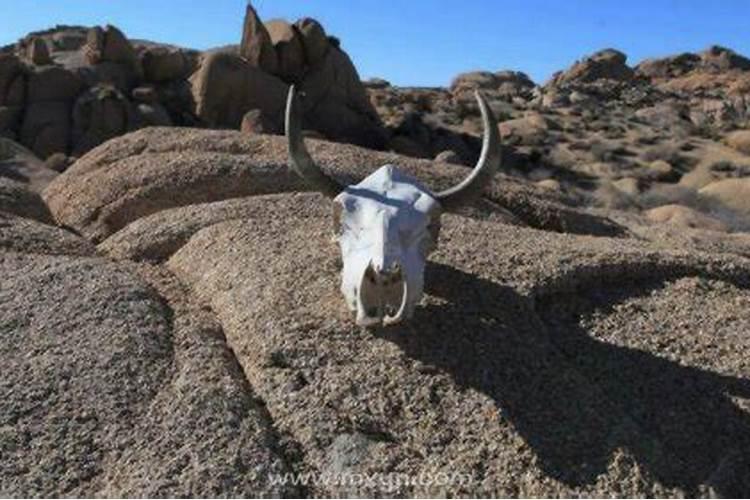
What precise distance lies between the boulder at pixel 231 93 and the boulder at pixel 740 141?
17.9m

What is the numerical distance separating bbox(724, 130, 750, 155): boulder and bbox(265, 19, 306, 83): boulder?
17.1 meters

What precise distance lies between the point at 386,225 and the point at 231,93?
29155 millimetres

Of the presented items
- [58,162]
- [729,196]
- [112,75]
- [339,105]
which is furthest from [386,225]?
[112,75]

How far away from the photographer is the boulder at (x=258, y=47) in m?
36.6

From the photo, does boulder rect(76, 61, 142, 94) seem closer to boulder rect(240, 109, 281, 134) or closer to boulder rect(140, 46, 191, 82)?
boulder rect(140, 46, 191, 82)

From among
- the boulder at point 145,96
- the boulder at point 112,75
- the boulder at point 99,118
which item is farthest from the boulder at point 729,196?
the boulder at point 112,75

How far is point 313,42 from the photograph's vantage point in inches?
1471

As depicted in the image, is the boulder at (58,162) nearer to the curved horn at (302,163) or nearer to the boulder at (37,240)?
the boulder at (37,240)

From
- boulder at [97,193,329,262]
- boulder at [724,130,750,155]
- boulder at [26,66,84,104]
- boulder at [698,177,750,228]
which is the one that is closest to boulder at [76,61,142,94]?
boulder at [26,66,84,104]

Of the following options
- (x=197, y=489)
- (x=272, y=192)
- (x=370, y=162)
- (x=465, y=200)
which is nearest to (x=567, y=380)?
(x=465, y=200)

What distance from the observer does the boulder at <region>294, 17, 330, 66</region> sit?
3738 cm

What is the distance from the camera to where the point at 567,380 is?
6.71 meters

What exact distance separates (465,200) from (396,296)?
4.07 ft

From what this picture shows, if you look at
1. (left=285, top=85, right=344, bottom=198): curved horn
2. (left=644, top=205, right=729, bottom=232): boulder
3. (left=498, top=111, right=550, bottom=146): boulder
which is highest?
(left=285, top=85, right=344, bottom=198): curved horn
